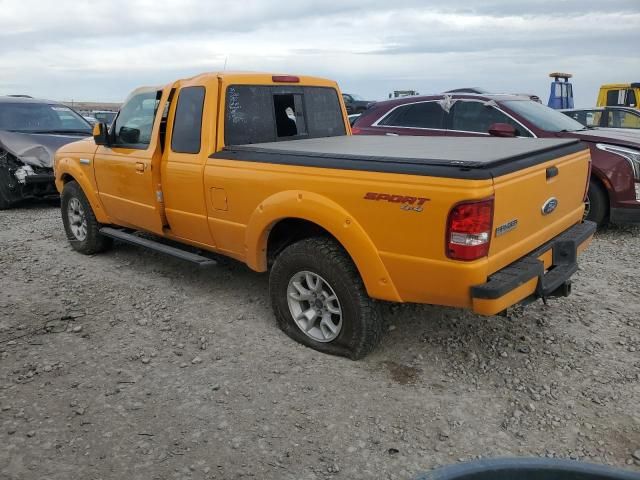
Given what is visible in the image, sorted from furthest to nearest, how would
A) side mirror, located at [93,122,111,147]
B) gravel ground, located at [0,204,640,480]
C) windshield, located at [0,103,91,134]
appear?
windshield, located at [0,103,91,134] < side mirror, located at [93,122,111,147] < gravel ground, located at [0,204,640,480]

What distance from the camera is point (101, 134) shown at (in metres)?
5.09

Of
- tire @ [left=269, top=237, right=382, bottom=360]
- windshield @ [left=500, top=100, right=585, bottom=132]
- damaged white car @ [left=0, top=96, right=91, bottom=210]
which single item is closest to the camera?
tire @ [left=269, top=237, right=382, bottom=360]

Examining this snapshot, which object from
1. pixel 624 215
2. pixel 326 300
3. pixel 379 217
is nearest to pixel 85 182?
pixel 326 300

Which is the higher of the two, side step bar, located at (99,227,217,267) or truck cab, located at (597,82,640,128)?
truck cab, located at (597,82,640,128)

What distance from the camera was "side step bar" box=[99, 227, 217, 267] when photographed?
4324mm

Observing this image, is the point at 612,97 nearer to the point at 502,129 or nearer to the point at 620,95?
the point at 620,95

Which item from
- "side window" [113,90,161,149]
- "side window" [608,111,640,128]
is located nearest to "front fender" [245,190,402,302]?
"side window" [113,90,161,149]

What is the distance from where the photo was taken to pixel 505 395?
319 centimetres

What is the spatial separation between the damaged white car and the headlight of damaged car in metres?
7.71

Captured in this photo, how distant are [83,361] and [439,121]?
18.3ft

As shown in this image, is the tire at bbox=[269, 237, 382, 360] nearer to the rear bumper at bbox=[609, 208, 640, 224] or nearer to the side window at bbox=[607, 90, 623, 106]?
the rear bumper at bbox=[609, 208, 640, 224]

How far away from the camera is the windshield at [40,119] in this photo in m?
8.66

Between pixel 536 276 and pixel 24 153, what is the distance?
306 inches

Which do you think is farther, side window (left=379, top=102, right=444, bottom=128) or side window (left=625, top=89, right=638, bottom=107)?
side window (left=625, top=89, right=638, bottom=107)
